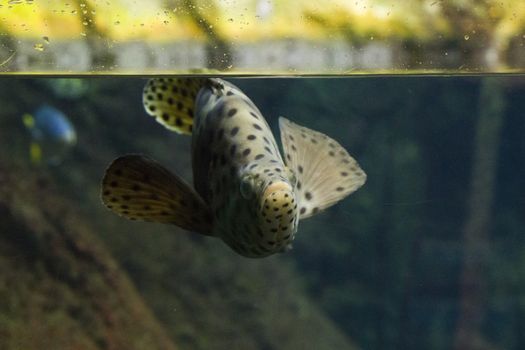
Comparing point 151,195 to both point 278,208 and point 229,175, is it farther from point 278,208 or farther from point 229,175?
point 278,208

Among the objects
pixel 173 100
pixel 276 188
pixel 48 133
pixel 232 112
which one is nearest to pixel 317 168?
pixel 232 112

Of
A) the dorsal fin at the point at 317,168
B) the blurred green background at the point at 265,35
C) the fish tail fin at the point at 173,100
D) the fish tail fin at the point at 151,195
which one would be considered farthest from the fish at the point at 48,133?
the blurred green background at the point at 265,35

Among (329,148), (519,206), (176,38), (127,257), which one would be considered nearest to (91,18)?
(176,38)

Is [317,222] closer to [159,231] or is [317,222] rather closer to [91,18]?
[159,231]

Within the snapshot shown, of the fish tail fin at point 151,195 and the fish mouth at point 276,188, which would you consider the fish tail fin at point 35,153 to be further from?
the fish mouth at point 276,188

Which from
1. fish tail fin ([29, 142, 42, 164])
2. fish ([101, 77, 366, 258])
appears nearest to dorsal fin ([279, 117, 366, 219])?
fish ([101, 77, 366, 258])

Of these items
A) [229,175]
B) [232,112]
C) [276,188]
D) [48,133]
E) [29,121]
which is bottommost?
[48,133]
